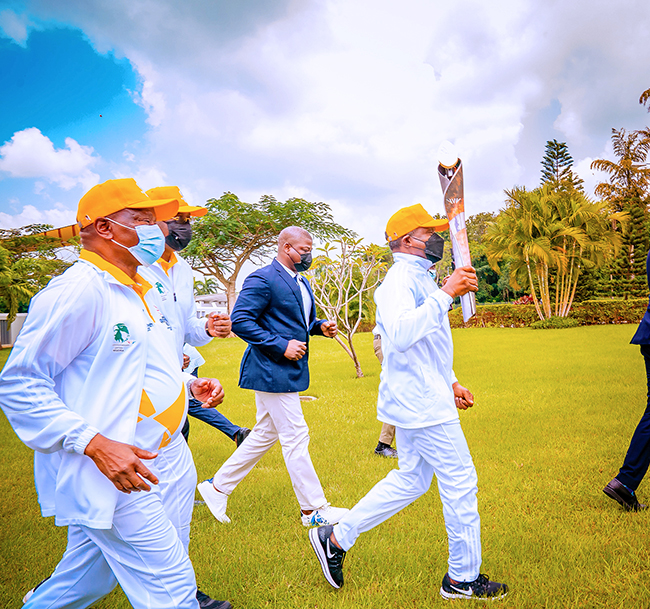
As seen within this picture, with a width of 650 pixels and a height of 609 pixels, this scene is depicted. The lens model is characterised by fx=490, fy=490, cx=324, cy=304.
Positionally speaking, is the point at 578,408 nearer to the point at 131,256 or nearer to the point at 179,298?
the point at 179,298

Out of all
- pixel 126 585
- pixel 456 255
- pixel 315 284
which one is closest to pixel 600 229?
pixel 315 284

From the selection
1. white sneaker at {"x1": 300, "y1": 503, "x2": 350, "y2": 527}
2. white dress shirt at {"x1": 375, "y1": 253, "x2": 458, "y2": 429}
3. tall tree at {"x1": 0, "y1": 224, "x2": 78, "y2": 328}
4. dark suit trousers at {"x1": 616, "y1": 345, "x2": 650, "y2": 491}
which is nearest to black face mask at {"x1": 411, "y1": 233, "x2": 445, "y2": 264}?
white dress shirt at {"x1": 375, "y1": 253, "x2": 458, "y2": 429}

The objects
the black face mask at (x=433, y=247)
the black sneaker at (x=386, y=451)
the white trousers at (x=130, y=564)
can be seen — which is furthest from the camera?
the black sneaker at (x=386, y=451)

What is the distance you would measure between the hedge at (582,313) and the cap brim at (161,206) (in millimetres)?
20335

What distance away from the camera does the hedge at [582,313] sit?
23422 mm

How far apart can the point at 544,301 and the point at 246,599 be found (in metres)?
24.4

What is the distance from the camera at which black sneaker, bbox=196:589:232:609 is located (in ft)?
9.11

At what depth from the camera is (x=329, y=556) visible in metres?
3.00

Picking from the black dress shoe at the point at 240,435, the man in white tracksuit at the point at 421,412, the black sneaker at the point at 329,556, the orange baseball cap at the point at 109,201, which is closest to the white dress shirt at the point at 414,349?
the man in white tracksuit at the point at 421,412

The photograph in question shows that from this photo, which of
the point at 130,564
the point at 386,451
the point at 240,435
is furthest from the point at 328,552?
the point at 386,451

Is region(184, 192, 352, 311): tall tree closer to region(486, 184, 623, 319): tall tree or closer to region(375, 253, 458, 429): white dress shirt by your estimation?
region(486, 184, 623, 319): tall tree

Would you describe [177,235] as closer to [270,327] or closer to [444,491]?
[270,327]

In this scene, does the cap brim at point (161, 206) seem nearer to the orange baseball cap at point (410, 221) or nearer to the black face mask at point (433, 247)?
the orange baseball cap at point (410, 221)

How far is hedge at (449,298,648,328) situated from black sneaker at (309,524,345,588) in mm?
19256
